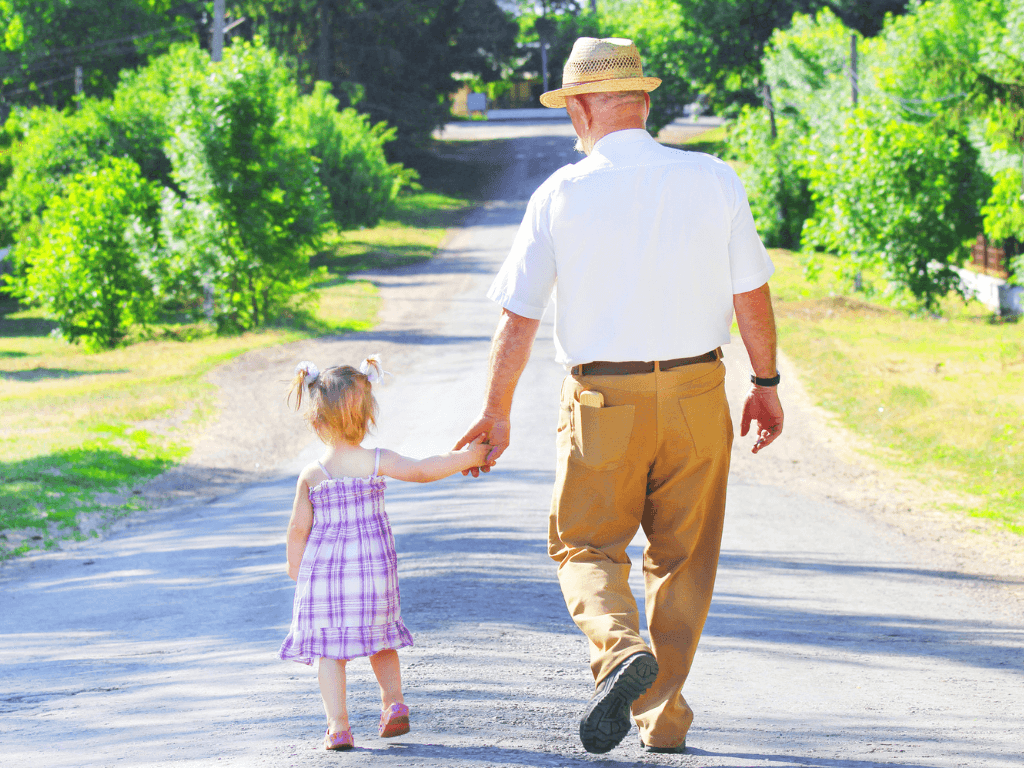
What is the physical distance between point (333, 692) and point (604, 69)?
87.1 inches

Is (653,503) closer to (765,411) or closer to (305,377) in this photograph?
(765,411)

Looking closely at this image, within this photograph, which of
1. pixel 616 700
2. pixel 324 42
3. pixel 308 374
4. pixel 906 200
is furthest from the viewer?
pixel 324 42

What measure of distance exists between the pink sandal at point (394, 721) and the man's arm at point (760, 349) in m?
1.46

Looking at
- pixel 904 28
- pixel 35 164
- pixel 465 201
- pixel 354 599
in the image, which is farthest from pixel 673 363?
pixel 465 201

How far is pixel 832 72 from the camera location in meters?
24.9

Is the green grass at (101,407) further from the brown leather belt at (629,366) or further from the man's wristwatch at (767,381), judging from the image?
the man's wristwatch at (767,381)

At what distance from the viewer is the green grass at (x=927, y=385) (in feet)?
32.4

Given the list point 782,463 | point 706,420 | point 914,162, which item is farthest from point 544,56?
point 706,420

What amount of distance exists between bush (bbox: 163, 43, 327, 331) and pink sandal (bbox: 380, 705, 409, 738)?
1638 cm

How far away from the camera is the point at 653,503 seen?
3.52 metres

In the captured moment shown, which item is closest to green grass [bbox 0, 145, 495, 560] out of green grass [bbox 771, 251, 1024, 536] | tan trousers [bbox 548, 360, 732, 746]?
tan trousers [bbox 548, 360, 732, 746]

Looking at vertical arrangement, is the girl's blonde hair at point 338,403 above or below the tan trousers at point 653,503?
above

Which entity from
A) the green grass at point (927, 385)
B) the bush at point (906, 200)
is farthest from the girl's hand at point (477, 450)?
the bush at point (906, 200)

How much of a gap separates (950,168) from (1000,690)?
17.4m
